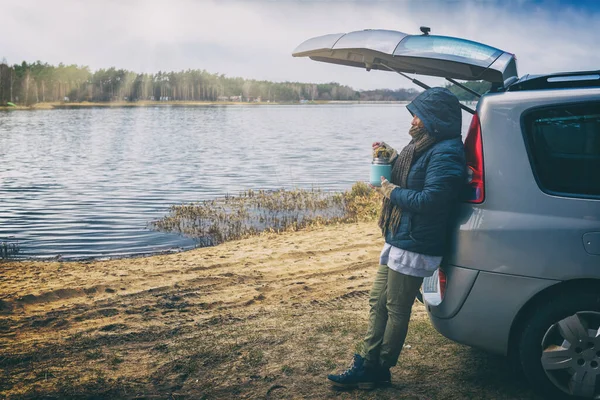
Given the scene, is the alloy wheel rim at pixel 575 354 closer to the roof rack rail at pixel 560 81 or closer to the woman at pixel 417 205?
the woman at pixel 417 205

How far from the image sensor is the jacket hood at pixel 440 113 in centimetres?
381

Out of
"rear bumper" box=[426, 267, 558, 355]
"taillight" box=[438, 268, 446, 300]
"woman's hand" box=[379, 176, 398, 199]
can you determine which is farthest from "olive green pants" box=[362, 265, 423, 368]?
"woman's hand" box=[379, 176, 398, 199]

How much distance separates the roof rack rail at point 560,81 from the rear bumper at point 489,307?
48.4 inches

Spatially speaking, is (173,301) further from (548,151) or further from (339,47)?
(548,151)

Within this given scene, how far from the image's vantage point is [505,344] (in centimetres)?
374

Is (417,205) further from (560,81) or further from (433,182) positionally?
(560,81)

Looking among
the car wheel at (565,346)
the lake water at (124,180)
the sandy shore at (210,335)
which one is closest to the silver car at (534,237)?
the car wheel at (565,346)

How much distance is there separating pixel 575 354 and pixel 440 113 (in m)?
1.70

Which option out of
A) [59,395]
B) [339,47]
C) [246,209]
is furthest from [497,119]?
[246,209]

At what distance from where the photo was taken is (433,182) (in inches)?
146

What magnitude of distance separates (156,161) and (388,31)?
104 feet

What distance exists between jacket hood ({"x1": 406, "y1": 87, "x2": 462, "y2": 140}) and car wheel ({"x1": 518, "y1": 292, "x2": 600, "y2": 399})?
1240mm

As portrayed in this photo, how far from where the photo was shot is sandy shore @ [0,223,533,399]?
171 inches

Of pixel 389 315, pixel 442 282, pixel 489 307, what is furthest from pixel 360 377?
pixel 489 307
